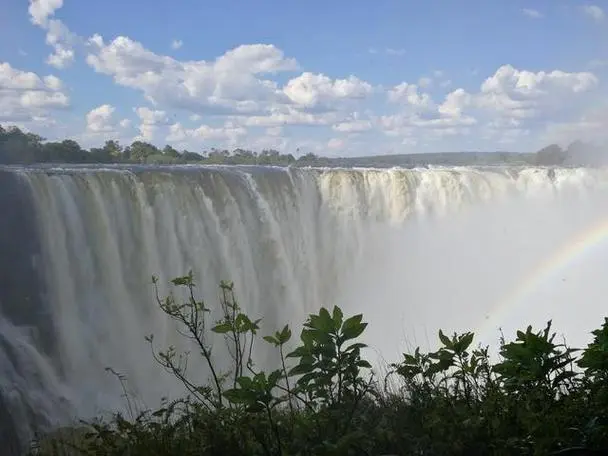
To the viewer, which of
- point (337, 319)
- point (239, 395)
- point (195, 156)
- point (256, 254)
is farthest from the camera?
point (195, 156)

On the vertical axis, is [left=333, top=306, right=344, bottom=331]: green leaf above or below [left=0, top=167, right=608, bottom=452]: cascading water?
above

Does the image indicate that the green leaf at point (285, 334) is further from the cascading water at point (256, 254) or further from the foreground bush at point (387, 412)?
the cascading water at point (256, 254)

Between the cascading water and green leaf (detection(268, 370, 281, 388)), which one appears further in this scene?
the cascading water

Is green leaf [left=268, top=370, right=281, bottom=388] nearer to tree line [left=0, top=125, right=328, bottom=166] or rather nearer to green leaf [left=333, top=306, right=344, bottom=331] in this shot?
green leaf [left=333, top=306, right=344, bottom=331]

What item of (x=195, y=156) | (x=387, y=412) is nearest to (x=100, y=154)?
(x=195, y=156)

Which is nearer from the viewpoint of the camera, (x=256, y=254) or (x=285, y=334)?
(x=285, y=334)

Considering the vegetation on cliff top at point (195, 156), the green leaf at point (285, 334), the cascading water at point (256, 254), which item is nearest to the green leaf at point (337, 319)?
the green leaf at point (285, 334)

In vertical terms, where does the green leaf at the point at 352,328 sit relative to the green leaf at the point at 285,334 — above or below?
above

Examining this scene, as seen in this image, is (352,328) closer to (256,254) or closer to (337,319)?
(337,319)

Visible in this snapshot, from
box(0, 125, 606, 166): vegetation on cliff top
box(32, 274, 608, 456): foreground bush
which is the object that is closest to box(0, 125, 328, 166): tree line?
box(0, 125, 606, 166): vegetation on cliff top
